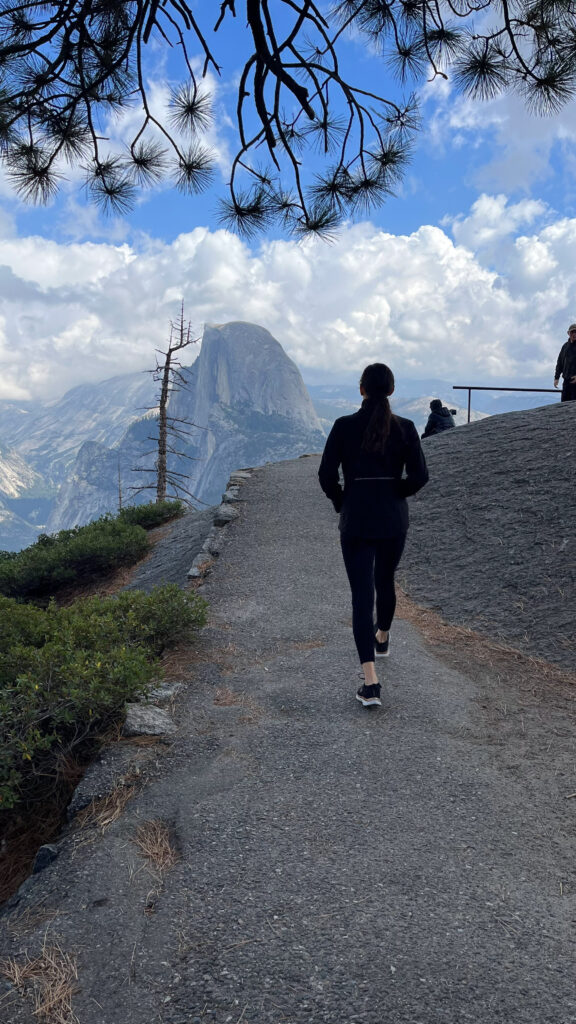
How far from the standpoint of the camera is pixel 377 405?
163 inches

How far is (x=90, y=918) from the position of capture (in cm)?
251

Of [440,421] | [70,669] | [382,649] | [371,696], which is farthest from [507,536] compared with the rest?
[440,421]

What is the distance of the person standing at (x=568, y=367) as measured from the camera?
11.8 meters

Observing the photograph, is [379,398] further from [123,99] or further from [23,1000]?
[123,99]

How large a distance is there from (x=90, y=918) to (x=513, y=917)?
1.69m

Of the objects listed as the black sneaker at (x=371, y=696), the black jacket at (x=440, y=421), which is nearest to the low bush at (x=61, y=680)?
the black sneaker at (x=371, y=696)

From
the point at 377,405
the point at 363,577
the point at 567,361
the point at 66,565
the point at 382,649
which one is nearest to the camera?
the point at 377,405

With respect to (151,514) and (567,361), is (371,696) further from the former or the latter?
(151,514)

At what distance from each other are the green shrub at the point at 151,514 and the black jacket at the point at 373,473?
35.5 feet

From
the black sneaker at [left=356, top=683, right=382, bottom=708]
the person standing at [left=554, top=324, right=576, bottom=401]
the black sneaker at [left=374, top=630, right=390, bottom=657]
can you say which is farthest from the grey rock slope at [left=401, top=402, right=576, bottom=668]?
the black sneaker at [left=356, top=683, right=382, bottom=708]

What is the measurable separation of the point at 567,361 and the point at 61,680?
443 inches

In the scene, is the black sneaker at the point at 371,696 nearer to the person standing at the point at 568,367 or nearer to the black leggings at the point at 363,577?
the black leggings at the point at 363,577

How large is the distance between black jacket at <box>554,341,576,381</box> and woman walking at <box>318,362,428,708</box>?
30.1ft

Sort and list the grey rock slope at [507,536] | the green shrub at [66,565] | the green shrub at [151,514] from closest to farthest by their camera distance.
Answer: the grey rock slope at [507,536] → the green shrub at [66,565] → the green shrub at [151,514]
